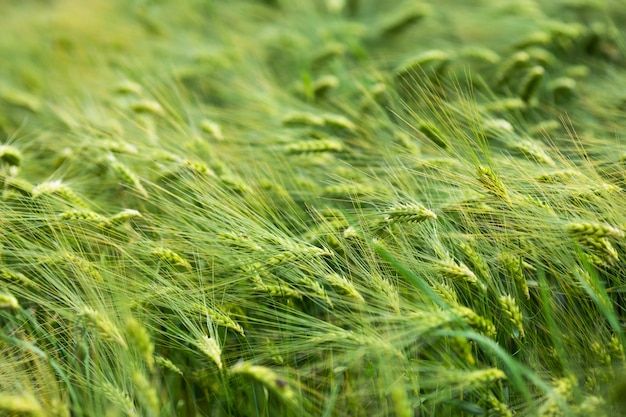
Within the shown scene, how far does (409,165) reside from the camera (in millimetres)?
1534

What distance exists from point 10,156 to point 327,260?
102cm

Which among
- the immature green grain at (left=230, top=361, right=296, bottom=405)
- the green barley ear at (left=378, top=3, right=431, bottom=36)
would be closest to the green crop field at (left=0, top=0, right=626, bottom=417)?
the immature green grain at (left=230, top=361, right=296, bottom=405)

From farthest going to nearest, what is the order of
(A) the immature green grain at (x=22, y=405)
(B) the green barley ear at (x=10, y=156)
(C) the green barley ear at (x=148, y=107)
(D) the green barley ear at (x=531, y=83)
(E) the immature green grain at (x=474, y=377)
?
(C) the green barley ear at (x=148, y=107) → (D) the green barley ear at (x=531, y=83) → (B) the green barley ear at (x=10, y=156) → (E) the immature green grain at (x=474, y=377) → (A) the immature green grain at (x=22, y=405)

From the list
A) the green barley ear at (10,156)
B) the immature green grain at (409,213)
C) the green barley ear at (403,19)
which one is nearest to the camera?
the immature green grain at (409,213)

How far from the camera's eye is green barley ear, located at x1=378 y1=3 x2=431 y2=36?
7.63 feet

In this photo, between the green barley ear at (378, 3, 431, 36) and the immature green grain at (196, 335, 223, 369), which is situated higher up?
the green barley ear at (378, 3, 431, 36)

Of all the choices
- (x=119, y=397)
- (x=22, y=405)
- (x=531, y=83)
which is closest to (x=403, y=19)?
(x=531, y=83)

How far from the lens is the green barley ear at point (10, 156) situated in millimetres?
1537

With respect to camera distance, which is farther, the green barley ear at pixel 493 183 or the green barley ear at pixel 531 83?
the green barley ear at pixel 531 83

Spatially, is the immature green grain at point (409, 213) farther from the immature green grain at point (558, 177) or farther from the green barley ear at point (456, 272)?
the immature green grain at point (558, 177)

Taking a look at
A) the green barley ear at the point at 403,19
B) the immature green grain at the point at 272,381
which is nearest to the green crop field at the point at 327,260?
the immature green grain at the point at 272,381

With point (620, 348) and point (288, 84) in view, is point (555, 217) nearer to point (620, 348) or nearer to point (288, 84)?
point (620, 348)

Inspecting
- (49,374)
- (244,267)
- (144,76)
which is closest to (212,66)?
(144,76)

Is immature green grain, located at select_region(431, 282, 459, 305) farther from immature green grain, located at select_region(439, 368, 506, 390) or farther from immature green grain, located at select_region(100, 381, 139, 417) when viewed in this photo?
immature green grain, located at select_region(100, 381, 139, 417)
